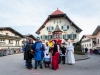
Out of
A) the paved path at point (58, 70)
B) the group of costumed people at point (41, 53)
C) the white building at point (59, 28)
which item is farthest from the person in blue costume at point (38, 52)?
the white building at point (59, 28)

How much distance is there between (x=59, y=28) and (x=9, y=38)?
14.3m

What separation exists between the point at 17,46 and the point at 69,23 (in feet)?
55.3

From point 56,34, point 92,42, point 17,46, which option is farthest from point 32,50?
point 92,42

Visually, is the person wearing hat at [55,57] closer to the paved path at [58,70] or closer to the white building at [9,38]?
the paved path at [58,70]

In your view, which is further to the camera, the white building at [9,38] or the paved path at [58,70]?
the white building at [9,38]

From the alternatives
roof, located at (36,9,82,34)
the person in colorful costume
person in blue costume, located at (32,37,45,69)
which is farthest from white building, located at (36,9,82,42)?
person in blue costume, located at (32,37,45,69)

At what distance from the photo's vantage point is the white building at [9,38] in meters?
44.4

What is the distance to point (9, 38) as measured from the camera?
4650cm

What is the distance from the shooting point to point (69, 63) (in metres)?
14.0

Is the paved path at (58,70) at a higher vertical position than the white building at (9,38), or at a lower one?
lower

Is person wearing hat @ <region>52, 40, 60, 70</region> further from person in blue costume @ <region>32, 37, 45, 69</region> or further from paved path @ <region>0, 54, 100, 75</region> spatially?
person in blue costume @ <region>32, 37, 45, 69</region>

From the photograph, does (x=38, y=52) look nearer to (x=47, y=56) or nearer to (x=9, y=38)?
(x=47, y=56)

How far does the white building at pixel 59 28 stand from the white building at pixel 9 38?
6.78 metres

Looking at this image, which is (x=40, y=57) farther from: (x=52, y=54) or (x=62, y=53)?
(x=62, y=53)
